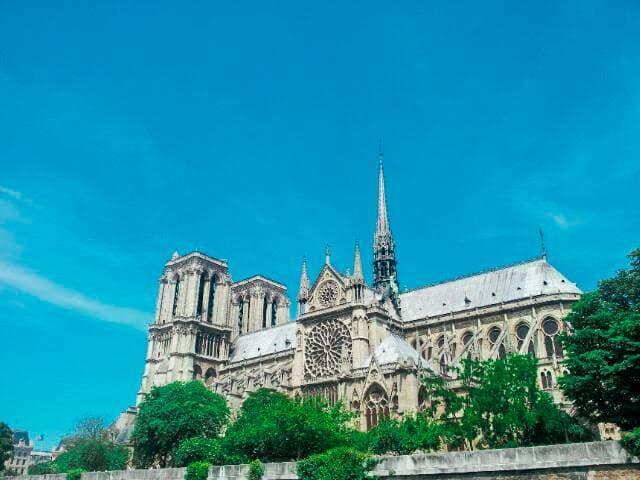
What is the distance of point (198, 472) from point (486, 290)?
1856 inches

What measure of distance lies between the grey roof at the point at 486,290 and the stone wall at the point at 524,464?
43.2 m

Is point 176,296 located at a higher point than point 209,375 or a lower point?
higher

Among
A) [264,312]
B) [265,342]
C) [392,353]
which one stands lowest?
[392,353]

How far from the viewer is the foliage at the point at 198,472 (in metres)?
30.6

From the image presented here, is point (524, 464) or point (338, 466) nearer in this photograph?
point (524, 464)

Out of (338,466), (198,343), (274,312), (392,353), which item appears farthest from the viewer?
(274,312)

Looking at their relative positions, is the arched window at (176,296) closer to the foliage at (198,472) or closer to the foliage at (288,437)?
the foliage at (288,437)

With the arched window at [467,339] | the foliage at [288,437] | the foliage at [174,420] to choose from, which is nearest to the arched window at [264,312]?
the foliage at [174,420]

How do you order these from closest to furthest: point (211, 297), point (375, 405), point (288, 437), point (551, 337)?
point (288, 437), point (375, 405), point (551, 337), point (211, 297)

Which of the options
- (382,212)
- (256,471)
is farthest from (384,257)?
(256,471)

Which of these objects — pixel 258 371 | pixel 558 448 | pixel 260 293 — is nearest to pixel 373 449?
pixel 558 448

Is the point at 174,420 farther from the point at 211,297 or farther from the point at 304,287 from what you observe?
the point at 211,297

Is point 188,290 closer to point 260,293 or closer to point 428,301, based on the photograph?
point 260,293

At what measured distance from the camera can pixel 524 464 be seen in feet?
70.0
